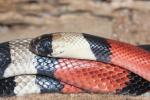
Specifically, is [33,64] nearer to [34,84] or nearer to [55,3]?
[34,84]

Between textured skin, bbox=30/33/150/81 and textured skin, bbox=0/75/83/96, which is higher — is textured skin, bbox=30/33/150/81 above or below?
above

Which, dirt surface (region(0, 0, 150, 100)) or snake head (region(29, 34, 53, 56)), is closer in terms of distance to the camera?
snake head (region(29, 34, 53, 56))

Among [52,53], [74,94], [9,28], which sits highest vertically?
[52,53]

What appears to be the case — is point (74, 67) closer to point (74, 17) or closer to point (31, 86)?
point (31, 86)

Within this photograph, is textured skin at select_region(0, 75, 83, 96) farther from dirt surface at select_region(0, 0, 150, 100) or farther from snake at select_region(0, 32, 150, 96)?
dirt surface at select_region(0, 0, 150, 100)

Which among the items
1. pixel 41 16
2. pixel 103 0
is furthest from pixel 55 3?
pixel 103 0

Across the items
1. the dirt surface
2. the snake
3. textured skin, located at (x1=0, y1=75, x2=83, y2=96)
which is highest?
the snake

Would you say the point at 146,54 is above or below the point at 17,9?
above

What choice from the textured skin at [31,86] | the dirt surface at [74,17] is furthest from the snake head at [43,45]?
the dirt surface at [74,17]

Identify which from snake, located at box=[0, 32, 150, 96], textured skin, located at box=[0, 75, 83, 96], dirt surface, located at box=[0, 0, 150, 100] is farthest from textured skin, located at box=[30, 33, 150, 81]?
dirt surface, located at box=[0, 0, 150, 100]
